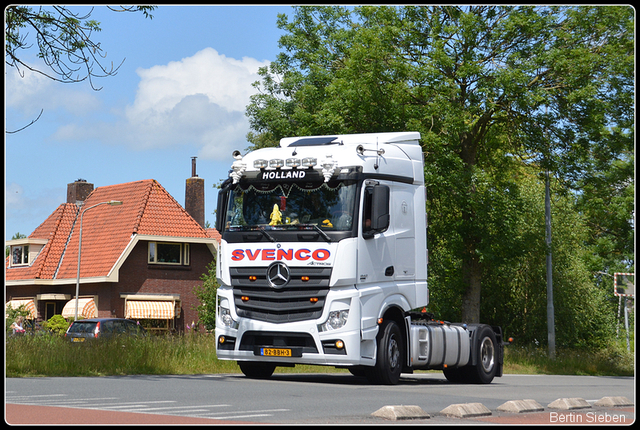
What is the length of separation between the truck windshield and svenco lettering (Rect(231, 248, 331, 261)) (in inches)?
15.6

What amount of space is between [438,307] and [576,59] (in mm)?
11853

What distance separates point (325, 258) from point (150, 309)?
117ft

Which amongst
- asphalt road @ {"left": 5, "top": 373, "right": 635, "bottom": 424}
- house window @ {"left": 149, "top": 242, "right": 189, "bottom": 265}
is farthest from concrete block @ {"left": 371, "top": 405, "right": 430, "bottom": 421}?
house window @ {"left": 149, "top": 242, "right": 189, "bottom": 265}

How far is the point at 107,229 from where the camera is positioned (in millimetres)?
50062

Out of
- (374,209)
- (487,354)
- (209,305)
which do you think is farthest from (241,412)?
(209,305)

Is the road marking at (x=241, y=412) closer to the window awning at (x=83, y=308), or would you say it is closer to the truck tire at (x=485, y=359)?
the truck tire at (x=485, y=359)

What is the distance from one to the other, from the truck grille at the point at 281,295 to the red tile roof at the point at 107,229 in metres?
33.4

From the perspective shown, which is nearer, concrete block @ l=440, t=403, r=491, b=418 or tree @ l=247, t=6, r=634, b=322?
concrete block @ l=440, t=403, r=491, b=418

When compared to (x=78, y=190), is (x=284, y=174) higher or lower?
lower

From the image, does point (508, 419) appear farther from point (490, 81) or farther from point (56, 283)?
point (56, 283)

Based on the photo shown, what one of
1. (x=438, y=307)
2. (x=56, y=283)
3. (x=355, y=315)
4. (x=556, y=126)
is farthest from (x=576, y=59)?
(x=56, y=283)

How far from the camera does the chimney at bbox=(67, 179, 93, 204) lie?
180ft

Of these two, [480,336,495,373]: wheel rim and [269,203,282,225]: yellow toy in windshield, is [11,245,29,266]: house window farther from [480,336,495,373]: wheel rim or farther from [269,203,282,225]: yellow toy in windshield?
[269,203,282,225]: yellow toy in windshield

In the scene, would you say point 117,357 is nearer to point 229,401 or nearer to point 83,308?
point 229,401
